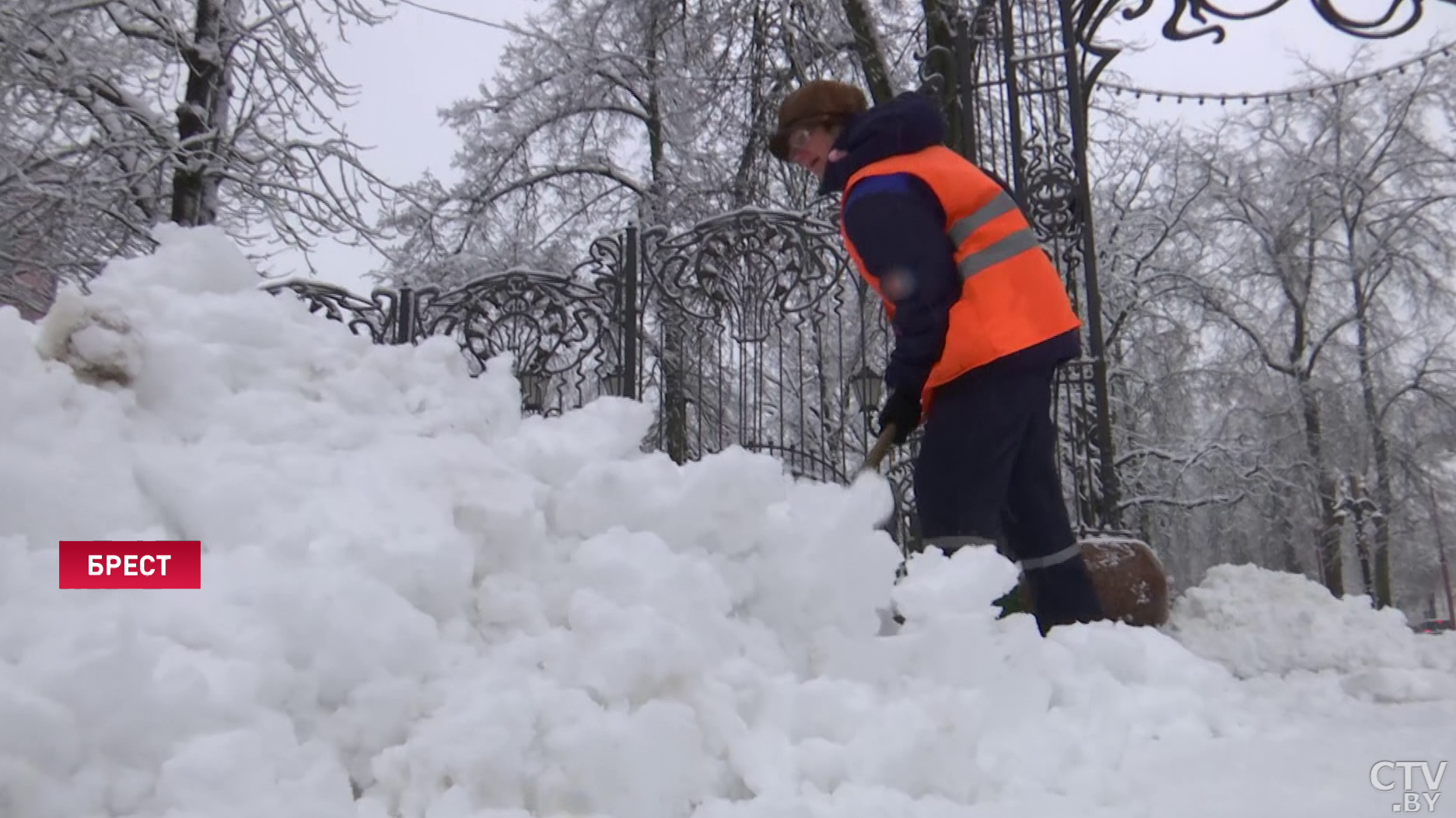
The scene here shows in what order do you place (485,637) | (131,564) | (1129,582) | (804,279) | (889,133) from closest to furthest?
(131,564) < (485,637) < (889,133) < (1129,582) < (804,279)

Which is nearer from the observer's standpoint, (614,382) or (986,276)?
(986,276)

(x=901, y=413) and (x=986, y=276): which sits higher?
(x=986, y=276)

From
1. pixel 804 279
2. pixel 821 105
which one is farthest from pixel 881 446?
pixel 804 279

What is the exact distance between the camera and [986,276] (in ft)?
8.86

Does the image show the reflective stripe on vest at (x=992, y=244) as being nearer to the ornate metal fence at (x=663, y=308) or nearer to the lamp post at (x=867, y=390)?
the ornate metal fence at (x=663, y=308)

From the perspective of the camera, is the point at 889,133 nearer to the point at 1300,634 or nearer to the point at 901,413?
the point at 901,413

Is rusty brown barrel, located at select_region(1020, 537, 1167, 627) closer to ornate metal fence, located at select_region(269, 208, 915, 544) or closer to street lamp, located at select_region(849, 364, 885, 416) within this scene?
ornate metal fence, located at select_region(269, 208, 915, 544)

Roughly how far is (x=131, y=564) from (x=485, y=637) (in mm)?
Result: 567

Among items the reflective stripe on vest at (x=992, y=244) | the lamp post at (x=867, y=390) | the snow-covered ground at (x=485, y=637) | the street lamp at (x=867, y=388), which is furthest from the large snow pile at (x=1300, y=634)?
the street lamp at (x=867, y=388)

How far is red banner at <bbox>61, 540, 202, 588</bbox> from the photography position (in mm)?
1523

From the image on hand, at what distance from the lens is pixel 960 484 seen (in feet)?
8.74

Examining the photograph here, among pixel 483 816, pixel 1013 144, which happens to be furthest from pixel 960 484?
pixel 1013 144

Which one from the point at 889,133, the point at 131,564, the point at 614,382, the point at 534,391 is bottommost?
the point at 131,564

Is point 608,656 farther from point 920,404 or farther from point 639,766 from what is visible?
point 920,404
